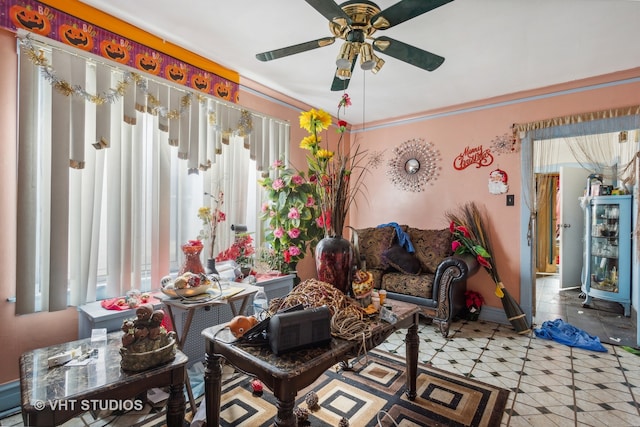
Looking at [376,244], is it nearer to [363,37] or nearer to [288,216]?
[288,216]

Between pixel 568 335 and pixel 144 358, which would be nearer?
pixel 144 358

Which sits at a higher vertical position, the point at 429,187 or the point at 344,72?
the point at 344,72

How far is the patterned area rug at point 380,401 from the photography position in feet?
5.87

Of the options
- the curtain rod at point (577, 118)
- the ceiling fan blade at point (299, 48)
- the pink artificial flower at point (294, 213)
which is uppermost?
the ceiling fan blade at point (299, 48)

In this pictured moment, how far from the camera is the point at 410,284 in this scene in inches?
133

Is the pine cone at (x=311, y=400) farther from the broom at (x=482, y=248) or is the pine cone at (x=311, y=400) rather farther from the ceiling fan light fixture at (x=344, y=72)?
the broom at (x=482, y=248)

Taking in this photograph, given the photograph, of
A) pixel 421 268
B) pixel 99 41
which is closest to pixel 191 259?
pixel 99 41

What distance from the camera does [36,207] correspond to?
192 cm

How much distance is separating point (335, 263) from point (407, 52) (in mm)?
1388

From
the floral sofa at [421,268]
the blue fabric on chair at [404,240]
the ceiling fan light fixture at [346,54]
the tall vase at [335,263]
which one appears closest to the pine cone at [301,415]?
the tall vase at [335,263]

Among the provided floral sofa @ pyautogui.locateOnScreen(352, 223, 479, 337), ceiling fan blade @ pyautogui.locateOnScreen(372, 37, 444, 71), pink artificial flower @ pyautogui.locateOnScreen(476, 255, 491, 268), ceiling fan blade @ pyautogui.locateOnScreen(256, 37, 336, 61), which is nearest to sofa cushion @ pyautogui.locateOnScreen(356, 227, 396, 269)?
floral sofa @ pyautogui.locateOnScreen(352, 223, 479, 337)

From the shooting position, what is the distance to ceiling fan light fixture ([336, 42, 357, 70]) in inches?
72.7

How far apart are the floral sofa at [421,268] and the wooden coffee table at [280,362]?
164 cm

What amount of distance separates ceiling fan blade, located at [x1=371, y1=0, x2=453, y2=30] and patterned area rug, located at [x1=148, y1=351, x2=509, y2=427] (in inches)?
87.4
